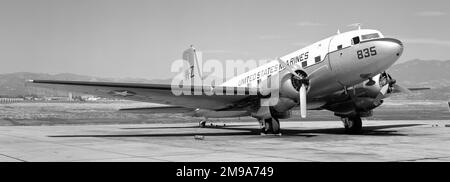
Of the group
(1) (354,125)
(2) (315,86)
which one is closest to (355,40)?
(2) (315,86)

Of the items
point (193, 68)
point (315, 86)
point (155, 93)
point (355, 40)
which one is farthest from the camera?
point (193, 68)

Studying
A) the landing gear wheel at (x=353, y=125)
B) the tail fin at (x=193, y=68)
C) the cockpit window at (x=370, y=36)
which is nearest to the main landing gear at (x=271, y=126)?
the landing gear wheel at (x=353, y=125)

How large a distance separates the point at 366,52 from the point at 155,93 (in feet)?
33.6

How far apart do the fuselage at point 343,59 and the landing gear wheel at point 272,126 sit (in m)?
2.15

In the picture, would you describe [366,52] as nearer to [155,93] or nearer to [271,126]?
[271,126]

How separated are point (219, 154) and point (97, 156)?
379 centimetres

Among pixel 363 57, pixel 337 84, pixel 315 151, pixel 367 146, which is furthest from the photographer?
pixel 337 84

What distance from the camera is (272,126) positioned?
24.1 m

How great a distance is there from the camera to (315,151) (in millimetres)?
15719

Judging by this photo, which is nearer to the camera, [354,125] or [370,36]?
[370,36]

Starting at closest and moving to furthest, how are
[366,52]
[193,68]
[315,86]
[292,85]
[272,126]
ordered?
1. [366,52]
2. [292,85]
3. [315,86]
4. [272,126]
5. [193,68]
